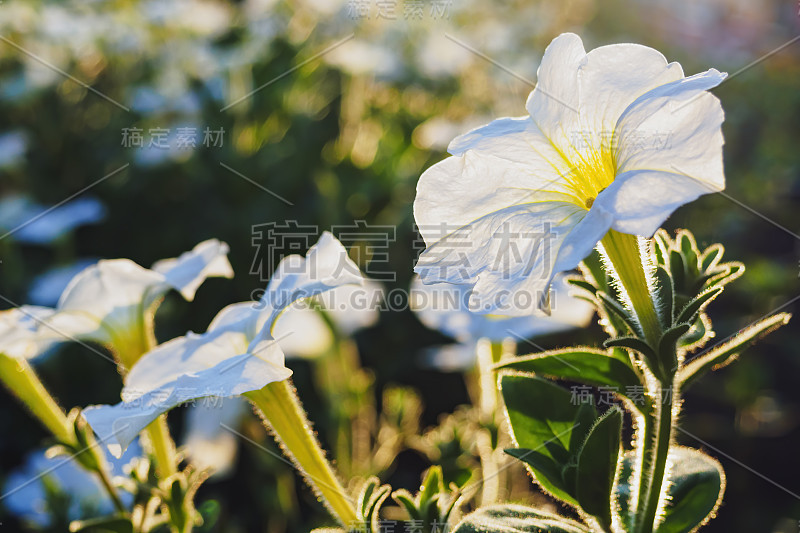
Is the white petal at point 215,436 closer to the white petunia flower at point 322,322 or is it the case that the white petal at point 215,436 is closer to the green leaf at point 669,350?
the white petunia flower at point 322,322

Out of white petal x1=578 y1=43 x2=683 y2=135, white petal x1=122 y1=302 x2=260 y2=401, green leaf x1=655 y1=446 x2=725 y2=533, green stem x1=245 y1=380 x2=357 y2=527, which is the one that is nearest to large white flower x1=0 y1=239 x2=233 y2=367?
white petal x1=122 y1=302 x2=260 y2=401

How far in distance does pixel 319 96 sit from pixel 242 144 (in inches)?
23.7

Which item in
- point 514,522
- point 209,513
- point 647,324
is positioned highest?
point 647,324

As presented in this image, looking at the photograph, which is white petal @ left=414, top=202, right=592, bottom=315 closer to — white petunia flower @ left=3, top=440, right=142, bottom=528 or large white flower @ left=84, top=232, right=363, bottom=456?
large white flower @ left=84, top=232, right=363, bottom=456

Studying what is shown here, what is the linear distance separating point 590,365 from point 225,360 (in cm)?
41

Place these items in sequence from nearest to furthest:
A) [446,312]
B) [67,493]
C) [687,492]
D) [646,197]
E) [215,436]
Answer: [646,197] → [687,492] → [67,493] → [446,312] → [215,436]

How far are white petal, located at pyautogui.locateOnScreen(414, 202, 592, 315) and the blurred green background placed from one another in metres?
1.03

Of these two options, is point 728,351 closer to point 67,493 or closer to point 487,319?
point 487,319

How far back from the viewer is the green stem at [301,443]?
881 mm

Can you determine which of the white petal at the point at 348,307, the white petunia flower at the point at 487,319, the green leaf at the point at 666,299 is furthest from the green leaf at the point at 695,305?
the white petal at the point at 348,307

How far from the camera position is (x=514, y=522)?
75 cm

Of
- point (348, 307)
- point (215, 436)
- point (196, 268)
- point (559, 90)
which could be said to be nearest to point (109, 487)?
point (196, 268)

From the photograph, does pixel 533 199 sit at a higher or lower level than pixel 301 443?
higher

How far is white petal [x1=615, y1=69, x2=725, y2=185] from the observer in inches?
24.0
